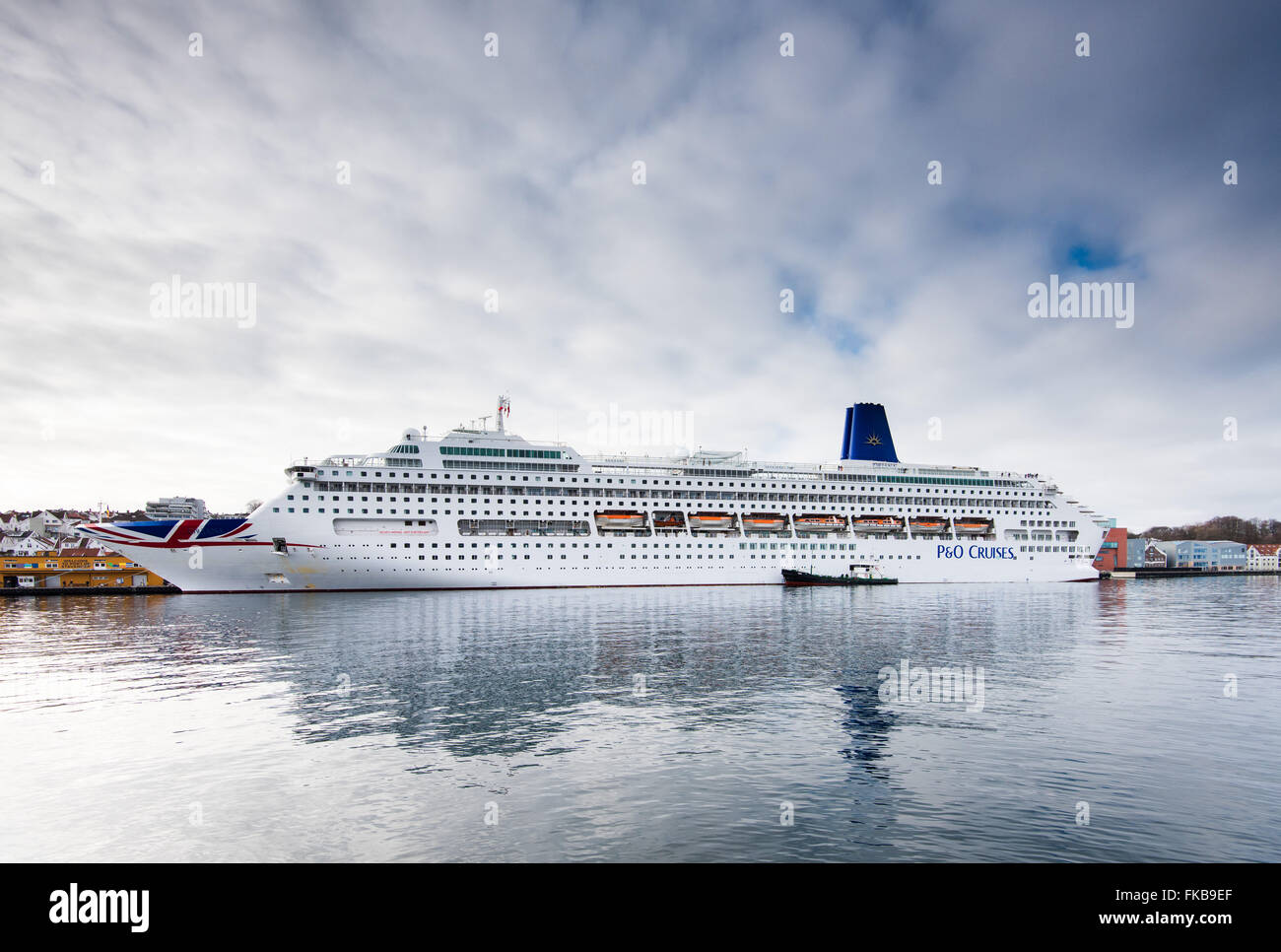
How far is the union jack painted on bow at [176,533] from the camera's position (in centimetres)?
5669

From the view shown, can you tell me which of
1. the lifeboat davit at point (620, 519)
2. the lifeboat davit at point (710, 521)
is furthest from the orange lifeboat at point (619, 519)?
the lifeboat davit at point (710, 521)

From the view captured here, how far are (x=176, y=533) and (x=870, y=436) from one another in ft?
233

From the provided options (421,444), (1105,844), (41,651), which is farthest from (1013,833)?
(421,444)

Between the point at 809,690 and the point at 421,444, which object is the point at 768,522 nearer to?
the point at 421,444

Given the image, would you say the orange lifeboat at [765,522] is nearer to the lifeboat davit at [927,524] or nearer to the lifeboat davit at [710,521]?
the lifeboat davit at [710,521]

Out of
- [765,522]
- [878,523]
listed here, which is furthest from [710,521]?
[878,523]

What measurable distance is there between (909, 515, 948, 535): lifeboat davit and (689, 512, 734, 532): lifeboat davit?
21200mm

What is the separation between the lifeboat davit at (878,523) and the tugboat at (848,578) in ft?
15.2

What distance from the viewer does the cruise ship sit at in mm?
59156

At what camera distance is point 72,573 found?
274 ft

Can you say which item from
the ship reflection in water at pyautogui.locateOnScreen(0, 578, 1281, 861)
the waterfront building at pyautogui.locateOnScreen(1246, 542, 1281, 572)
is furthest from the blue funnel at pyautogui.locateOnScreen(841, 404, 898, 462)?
the waterfront building at pyautogui.locateOnScreen(1246, 542, 1281, 572)

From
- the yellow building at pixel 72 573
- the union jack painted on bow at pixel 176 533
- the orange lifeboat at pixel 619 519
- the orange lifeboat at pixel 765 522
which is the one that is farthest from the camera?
the yellow building at pixel 72 573

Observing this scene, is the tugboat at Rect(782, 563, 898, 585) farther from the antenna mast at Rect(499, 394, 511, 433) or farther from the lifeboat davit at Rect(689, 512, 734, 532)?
the antenna mast at Rect(499, 394, 511, 433)
